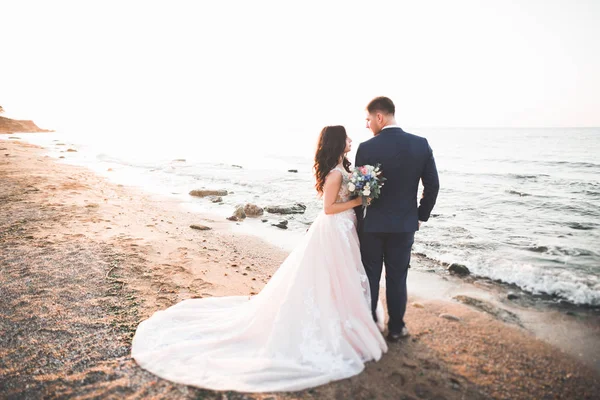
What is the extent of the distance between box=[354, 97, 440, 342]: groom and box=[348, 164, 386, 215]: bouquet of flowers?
0.25 meters

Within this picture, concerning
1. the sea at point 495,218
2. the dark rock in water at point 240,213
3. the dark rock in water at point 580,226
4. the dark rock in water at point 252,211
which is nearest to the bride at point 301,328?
the sea at point 495,218

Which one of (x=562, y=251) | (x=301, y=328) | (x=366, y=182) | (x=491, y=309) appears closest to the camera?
(x=366, y=182)

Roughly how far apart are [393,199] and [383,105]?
1.09 m

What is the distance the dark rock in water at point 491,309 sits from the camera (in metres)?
4.73

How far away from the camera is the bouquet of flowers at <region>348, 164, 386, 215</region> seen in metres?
3.49

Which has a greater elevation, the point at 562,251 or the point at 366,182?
the point at 366,182

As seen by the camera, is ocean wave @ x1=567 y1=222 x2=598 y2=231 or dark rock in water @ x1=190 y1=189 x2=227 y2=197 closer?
ocean wave @ x1=567 y1=222 x2=598 y2=231

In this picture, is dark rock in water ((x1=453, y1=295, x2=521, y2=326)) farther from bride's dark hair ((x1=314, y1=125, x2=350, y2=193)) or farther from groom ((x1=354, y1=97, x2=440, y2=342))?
bride's dark hair ((x1=314, y1=125, x2=350, y2=193))

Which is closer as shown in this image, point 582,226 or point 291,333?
point 291,333

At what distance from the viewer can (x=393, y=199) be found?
12.4 ft

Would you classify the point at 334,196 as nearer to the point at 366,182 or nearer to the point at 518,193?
the point at 366,182

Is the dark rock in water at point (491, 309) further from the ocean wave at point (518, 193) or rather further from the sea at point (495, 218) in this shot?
the ocean wave at point (518, 193)

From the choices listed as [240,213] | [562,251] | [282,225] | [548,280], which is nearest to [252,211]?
[240,213]

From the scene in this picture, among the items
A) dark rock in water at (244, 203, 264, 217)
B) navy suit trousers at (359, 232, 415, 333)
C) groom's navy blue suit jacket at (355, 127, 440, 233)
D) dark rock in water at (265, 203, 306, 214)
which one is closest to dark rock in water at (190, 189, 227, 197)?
dark rock in water at (265, 203, 306, 214)
